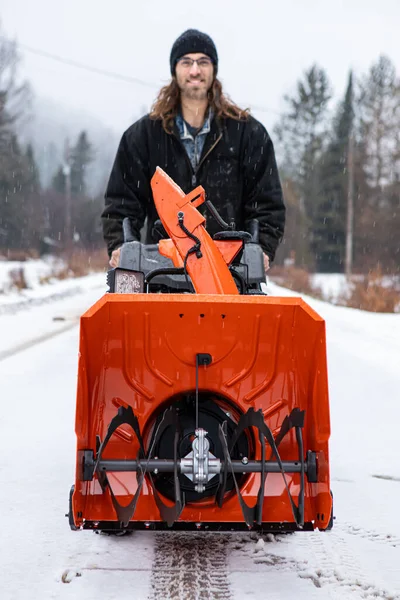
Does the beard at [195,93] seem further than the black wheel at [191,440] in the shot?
Yes

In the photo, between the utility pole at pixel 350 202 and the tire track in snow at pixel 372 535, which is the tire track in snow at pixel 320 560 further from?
the utility pole at pixel 350 202

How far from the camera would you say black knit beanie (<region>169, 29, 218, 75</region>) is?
12.7ft

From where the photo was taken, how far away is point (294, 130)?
47812mm

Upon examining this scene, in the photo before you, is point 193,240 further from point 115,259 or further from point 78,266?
point 78,266

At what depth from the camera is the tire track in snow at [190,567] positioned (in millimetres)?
2293

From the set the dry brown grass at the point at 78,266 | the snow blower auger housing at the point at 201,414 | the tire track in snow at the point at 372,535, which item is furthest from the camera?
the dry brown grass at the point at 78,266

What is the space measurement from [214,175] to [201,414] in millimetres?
1744

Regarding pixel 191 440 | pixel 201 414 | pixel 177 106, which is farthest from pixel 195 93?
pixel 191 440

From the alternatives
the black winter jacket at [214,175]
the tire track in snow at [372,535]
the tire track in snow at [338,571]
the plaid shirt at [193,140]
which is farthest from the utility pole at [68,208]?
the tire track in snow at [338,571]

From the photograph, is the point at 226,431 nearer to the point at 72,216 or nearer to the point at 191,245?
the point at 191,245

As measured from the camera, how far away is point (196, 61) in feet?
12.8

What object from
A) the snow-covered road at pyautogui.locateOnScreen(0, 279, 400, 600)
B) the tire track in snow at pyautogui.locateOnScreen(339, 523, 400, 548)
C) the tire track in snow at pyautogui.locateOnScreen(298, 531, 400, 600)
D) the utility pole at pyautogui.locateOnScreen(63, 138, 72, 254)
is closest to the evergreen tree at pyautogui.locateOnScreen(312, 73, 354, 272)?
the utility pole at pyautogui.locateOnScreen(63, 138, 72, 254)

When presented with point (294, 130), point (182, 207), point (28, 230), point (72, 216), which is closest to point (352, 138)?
point (294, 130)

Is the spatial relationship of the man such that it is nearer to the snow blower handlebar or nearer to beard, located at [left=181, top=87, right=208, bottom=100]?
beard, located at [left=181, top=87, right=208, bottom=100]
